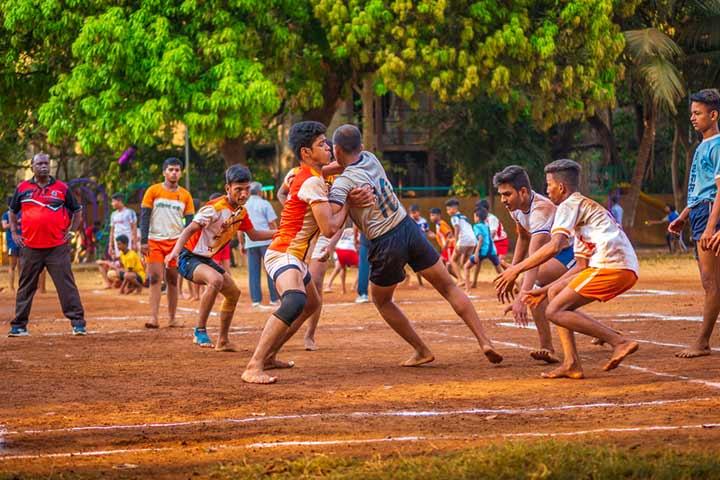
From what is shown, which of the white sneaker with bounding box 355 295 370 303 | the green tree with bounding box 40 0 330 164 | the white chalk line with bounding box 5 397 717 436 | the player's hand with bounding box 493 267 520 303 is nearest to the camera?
the white chalk line with bounding box 5 397 717 436

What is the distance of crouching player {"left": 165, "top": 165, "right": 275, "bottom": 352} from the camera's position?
12.5 m

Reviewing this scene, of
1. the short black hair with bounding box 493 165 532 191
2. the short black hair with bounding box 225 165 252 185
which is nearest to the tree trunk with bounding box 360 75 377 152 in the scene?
the short black hair with bounding box 225 165 252 185

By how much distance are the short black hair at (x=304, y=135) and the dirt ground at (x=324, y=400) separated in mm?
1761

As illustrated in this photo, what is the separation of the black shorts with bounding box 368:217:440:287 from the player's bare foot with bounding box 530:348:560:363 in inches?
45.2

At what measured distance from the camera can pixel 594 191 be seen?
1769 inches

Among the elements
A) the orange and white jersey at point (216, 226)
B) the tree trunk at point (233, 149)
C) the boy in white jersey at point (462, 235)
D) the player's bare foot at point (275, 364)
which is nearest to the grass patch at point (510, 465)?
the player's bare foot at point (275, 364)

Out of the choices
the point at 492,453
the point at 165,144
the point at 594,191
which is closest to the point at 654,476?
the point at 492,453

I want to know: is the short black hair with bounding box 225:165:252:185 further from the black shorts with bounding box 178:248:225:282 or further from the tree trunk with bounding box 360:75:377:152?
the tree trunk with bounding box 360:75:377:152

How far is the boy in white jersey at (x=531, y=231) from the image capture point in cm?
1048

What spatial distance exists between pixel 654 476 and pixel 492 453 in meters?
0.85

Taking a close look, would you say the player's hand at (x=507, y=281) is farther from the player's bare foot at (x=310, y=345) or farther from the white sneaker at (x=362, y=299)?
the white sneaker at (x=362, y=299)

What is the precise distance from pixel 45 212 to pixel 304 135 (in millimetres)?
5229

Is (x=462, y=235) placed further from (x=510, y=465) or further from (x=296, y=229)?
(x=510, y=465)

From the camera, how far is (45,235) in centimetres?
1454
